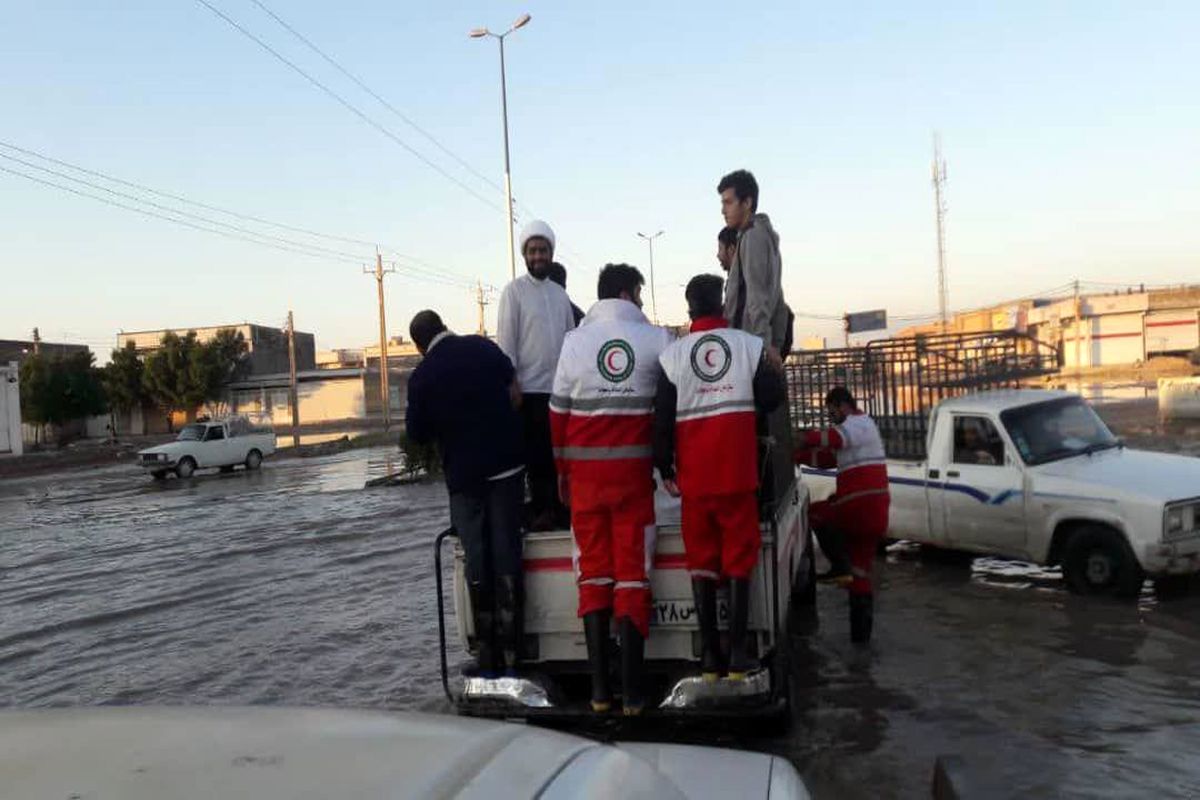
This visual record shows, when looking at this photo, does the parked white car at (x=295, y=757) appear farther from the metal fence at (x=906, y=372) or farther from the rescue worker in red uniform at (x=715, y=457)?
the metal fence at (x=906, y=372)

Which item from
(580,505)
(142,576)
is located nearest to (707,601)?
(580,505)

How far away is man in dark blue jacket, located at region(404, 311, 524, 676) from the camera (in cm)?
514

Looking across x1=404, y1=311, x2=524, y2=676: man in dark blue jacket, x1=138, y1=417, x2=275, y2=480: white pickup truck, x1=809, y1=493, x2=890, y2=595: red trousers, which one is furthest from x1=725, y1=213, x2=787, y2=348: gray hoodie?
x1=138, y1=417, x2=275, y2=480: white pickup truck

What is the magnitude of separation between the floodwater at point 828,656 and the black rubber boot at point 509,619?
3.86ft

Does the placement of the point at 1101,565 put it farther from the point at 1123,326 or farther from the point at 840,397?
the point at 1123,326

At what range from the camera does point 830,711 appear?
233 inches

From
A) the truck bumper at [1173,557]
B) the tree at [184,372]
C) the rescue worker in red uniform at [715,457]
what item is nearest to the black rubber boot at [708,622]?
the rescue worker in red uniform at [715,457]

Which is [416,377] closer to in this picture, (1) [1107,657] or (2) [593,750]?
(2) [593,750]

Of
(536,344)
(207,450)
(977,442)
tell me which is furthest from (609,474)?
(207,450)

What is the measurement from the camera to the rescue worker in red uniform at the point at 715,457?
4793mm

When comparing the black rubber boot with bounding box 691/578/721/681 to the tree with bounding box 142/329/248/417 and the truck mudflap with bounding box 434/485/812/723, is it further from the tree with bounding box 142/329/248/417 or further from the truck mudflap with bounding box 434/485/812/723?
the tree with bounding box 142/329/248/417

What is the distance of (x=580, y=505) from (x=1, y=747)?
3279mm

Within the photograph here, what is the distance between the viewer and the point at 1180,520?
766cm

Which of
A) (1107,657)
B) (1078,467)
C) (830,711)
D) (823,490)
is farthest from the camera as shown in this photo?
(823,490)
